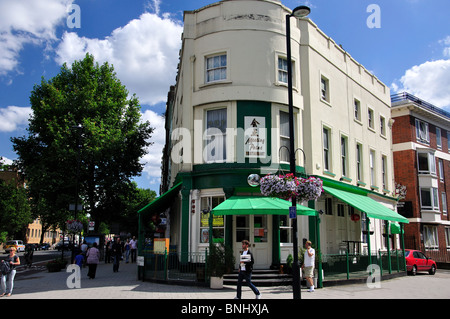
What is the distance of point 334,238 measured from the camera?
2064cm

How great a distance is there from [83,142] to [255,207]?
779 inches

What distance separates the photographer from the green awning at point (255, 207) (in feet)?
47.6

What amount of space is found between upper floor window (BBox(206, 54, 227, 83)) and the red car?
14288mm

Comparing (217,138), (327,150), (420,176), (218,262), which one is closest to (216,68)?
(217,138)

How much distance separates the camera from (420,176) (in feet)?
112

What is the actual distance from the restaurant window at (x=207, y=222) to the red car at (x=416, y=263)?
11656 mm

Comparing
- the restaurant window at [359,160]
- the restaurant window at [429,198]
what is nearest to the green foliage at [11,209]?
the restaurant window at [359,160]

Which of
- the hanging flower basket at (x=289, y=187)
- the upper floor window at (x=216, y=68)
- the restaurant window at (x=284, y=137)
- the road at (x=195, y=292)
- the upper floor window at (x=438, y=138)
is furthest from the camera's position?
the upper floor window at (x=438, y=138)

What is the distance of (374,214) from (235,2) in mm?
11636

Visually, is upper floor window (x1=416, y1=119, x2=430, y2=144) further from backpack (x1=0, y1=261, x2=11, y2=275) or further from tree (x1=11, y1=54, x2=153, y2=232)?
backpack (x1=0, y1=261, x2=11, y2=275)

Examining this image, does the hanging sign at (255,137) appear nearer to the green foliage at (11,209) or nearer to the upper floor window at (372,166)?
the upper floor window at (372,166)

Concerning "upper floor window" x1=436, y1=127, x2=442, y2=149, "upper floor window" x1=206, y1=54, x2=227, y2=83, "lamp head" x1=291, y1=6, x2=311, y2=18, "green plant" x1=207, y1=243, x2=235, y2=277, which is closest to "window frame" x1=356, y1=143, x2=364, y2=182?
"upper floor window" x1=206, y1=54, x2=227, y2=83
